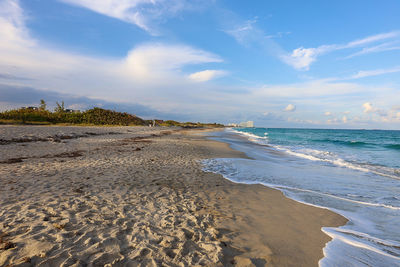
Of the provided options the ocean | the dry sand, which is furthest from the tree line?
the ocean

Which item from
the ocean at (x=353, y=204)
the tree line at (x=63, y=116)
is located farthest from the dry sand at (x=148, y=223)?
the tree line at (x=63, y=116)

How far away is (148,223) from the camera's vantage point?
3936 mm

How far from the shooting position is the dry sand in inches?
115

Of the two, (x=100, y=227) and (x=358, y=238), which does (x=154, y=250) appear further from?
(x=358, y=238)

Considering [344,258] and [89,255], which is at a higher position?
[89,255]

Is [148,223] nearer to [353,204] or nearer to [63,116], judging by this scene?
[353,204]

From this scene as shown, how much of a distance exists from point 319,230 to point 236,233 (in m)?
1.84

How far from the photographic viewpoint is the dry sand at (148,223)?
292 centimetres

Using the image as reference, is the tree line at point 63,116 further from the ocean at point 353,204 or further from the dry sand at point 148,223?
the ocean at point 353,204

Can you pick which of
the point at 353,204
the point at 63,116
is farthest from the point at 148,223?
the point at 63,116

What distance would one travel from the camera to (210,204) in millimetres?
5238

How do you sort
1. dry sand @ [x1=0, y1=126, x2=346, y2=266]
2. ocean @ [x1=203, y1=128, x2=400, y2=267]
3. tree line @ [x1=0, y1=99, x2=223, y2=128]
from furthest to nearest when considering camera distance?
tree line @ [x1=0, y1=99, x2=223, y2=128] → ocean @ [x1=203, y1=128, x2=400, y2=267] → dry sand @ [x1=0, y1=126, x2=346, y2=266]

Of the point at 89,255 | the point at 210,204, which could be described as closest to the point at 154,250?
the point at 89,255

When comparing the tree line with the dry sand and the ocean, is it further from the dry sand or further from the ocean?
the ocean
